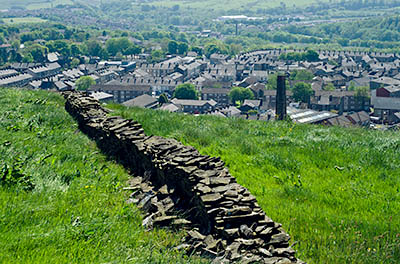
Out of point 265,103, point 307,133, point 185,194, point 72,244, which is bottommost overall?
point 265,103

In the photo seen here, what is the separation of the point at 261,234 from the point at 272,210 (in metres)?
2.10

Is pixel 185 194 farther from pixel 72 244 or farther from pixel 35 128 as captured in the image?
pixel 35 128

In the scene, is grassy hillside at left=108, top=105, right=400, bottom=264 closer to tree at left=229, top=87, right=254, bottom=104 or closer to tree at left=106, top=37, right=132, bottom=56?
tree at left=229, top=87, right=254, bottom=104

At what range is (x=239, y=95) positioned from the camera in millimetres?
94812

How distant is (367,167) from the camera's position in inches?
452

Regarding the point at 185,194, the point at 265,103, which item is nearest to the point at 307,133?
the point at 185,194

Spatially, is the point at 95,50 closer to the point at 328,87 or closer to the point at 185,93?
the point at 185,93

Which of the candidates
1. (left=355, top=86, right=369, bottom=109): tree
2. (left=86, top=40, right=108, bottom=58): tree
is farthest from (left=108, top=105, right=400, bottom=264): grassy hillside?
(left=86, top=40, right=108, bottom=58): tree

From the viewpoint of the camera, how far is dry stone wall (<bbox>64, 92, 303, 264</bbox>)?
647 centimetres

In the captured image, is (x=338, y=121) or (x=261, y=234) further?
(x=338, y=121)

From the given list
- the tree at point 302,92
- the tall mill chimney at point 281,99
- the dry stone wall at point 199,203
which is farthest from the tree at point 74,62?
the dry stone wall at point 199,203

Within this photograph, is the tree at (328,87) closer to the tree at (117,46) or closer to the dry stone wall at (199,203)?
the dry stone wall at (199,203)

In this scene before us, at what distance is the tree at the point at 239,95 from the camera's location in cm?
9488

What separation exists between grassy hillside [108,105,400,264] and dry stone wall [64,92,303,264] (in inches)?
38.6
